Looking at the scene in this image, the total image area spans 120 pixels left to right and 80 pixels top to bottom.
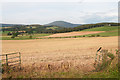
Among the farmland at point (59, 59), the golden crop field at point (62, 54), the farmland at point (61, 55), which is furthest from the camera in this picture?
the golden crop field at point (62, 54)

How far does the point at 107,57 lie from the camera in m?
9.56

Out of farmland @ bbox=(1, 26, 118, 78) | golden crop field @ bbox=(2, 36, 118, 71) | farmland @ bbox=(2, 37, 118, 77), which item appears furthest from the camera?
golden crop field @ bbox=(2, 36, 118, 71)

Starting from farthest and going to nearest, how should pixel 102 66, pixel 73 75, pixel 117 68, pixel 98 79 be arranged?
pixel 102 66 → pixel 117 68 → pixel 73 75 → pixel 98 79

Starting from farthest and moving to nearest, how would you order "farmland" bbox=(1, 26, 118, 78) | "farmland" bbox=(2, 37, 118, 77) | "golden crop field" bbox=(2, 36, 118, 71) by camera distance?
1. "golden crop field" bbox=(2, 36, 118, 71)
2. "farmland" bbox=(2, 37, 118, 77)
3. "farmland" bbox=(1, 26, 118, 78)

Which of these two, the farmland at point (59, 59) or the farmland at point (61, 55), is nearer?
the farmland at point (59, 59)

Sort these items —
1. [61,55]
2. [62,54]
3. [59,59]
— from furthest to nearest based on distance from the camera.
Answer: [62,54]
[61,55]
[59,59]

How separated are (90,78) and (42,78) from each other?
251 cm

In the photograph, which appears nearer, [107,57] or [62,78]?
[62,78]

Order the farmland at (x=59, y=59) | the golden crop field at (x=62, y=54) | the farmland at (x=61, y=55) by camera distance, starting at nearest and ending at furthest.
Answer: the farmland at (x=59, y=59) → the farmland at (x=61, y=55) → the golden crop field at (x=62, y=54)

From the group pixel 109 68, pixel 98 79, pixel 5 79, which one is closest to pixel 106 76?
pixel 98 79

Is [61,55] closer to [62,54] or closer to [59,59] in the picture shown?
[62,54]

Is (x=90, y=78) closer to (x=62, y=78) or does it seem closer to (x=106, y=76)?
(x=106, y=76)

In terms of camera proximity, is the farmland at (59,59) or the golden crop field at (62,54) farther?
the golden crop field at (62,54)

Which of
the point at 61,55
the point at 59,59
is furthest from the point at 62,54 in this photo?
the point at 59,59
